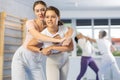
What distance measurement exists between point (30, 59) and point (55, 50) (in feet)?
1.56

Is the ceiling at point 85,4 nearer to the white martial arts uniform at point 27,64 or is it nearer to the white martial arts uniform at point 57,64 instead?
the white martial arts uniform at point 27,64

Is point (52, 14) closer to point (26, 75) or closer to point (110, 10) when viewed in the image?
point (26, 75)

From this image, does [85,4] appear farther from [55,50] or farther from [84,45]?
[55,50]

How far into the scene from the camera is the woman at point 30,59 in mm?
2425

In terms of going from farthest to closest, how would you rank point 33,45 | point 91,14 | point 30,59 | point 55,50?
1. point 91,14
2. point 30,59
3. point 33,45
4. point 55,50

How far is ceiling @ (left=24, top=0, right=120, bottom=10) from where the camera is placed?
791 cm

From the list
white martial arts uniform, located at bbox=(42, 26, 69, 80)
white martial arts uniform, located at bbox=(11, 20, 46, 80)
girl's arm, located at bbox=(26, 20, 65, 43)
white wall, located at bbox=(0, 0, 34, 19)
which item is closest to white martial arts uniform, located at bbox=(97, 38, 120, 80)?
white wall, located at bbox=(0, 0, 34, 19)

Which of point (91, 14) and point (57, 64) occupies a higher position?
point (91, 14)

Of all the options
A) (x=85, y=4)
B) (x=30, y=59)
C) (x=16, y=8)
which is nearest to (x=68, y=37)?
(x=30, y=59)

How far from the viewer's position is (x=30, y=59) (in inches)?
100

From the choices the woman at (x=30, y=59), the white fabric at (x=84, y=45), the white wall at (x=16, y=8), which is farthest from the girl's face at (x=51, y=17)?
the white wall at (x=16, y=8)

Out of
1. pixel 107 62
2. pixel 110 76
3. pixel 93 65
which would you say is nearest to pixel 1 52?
pixel 93 65

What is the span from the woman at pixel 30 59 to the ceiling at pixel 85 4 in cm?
518

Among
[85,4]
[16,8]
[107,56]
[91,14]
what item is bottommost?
[107,56]
